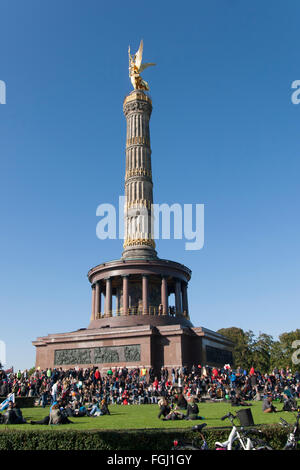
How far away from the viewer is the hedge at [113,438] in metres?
8.88

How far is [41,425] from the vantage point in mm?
12125

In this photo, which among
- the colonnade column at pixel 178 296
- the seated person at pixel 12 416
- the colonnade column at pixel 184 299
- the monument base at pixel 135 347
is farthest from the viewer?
the colonnade column at pixel 184 299

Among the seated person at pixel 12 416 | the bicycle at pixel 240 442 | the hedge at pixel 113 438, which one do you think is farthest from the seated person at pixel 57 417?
the bicycle at pixel 240 442

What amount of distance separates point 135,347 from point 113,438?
65.3 feet

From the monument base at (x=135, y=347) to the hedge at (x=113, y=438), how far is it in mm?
18863

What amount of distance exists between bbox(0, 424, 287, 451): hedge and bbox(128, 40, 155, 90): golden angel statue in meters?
38.2

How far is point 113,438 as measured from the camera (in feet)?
29.2

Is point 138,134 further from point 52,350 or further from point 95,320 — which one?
point 52,350

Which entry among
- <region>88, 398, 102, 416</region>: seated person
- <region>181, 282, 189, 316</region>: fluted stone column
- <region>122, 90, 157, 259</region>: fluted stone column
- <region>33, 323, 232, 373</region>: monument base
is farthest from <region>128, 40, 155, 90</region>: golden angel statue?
<region>88, 398, 102, 416</region>: seated person

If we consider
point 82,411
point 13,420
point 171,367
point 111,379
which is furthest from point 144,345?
point 13,420

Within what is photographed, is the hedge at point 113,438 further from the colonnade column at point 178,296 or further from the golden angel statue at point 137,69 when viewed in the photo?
the golden angel statue at point 137,69

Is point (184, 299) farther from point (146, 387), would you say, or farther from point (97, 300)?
point (146, 387)

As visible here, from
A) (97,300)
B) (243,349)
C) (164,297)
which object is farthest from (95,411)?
(243,349)

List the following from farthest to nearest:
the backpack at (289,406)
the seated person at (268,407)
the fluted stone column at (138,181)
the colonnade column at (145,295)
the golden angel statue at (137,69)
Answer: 1. the golden angel statue at (137,69)
2. the fluted stone column at (138,181)
3. the colonnade column at (145,295)
4. the backpack at (289,406)
5. the seated person at (268,407)
